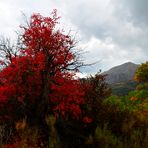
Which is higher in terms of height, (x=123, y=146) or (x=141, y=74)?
(x=141, y=74)

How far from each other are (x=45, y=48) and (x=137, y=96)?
88.9 ft

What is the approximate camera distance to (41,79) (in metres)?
22.7

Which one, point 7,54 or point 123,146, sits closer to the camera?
point 123,146

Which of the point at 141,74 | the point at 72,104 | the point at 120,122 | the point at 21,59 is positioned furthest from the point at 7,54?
the point at 141,74

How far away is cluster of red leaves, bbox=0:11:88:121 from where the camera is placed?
2184cm

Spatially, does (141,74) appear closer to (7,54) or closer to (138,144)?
(7,54)

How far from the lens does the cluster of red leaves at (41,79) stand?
21.8 m

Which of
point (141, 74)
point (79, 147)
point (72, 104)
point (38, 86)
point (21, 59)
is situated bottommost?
point (79, 147)

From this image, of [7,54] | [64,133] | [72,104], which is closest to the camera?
[64,133]

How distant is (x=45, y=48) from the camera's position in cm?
2375

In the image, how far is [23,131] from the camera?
51.3ft

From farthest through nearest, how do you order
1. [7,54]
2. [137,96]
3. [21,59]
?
[137,96], [7,54], [21,59]

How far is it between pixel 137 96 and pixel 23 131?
34378mm

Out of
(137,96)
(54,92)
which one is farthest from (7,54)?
(137,96)
